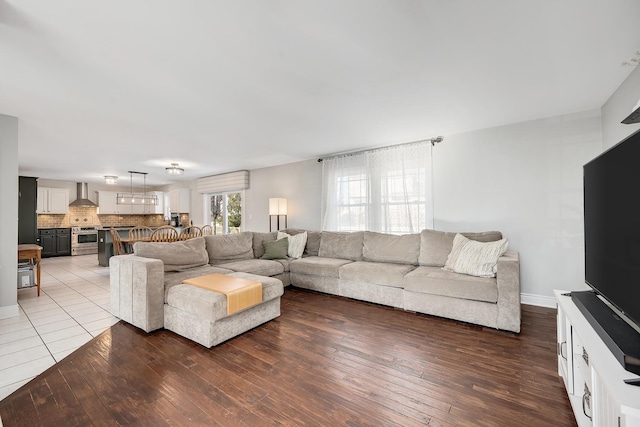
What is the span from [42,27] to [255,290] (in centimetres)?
247

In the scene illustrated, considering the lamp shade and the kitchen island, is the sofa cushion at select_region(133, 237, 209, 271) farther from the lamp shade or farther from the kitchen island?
the kitchen island

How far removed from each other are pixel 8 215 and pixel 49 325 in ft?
4.66

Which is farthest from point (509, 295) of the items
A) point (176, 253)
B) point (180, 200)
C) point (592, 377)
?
point (180, 200)

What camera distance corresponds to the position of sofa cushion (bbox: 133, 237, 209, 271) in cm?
319

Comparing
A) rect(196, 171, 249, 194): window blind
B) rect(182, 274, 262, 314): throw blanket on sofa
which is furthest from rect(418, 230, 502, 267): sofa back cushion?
rect(196, 171, 249, 194): window blind

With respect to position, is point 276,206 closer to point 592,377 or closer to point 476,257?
point 476,257

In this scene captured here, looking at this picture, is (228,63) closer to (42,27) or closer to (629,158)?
(42,27)

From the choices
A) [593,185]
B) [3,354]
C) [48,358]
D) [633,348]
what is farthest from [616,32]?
[3,354]

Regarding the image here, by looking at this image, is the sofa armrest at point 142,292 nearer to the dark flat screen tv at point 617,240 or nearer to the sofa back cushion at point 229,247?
the sofa back cushion at point 229,247

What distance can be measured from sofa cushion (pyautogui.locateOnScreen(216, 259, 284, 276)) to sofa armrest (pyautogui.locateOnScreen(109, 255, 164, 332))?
103 centimetres

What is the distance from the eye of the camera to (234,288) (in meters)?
2.62

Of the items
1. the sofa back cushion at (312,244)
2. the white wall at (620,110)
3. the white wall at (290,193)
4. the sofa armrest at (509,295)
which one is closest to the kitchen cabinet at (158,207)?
the white wall at (290,193)

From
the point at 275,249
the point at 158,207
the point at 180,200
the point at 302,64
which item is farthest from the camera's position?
the point at 158,207

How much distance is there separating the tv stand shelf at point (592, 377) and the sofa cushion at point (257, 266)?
126 inches
